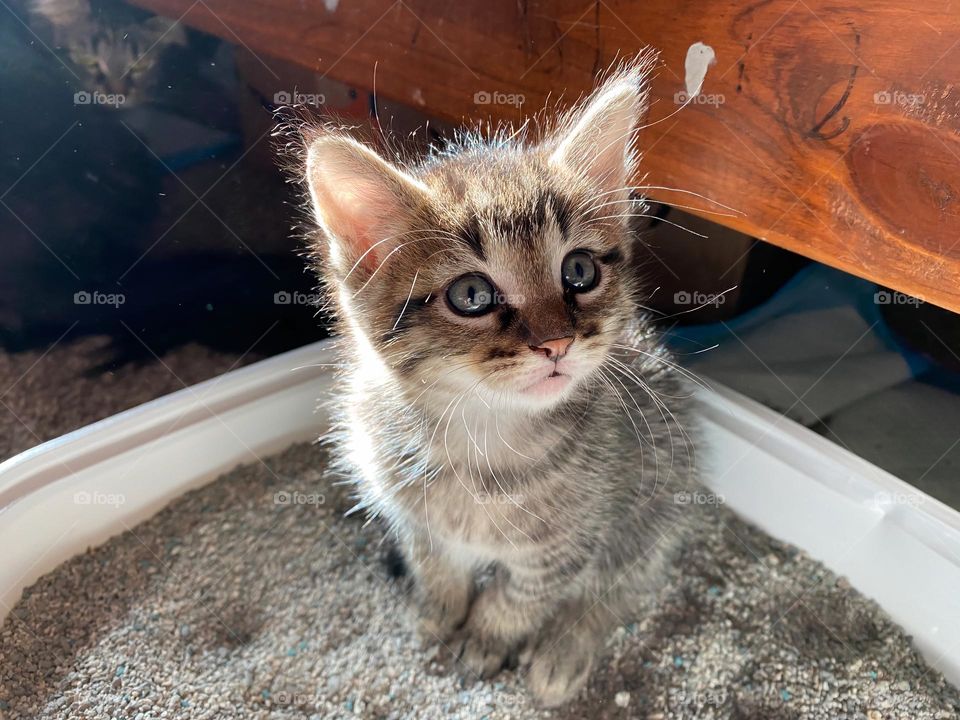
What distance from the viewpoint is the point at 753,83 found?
1.30 m

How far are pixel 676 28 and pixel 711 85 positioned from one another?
0.43ft

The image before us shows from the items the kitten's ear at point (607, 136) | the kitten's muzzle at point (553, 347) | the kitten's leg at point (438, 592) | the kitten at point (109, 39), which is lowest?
the kitten's leg at point (438, 592)

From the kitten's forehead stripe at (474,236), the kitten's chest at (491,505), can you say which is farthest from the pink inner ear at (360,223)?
the kitten's chest at (491,505)

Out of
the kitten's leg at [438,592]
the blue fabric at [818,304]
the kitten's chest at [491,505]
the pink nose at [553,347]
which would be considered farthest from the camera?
the blue fabric at [818,304]

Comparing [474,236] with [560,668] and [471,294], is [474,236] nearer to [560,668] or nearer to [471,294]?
[471,294]

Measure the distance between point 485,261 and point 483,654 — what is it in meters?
0.88

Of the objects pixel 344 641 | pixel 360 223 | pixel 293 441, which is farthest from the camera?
pixel 293 441

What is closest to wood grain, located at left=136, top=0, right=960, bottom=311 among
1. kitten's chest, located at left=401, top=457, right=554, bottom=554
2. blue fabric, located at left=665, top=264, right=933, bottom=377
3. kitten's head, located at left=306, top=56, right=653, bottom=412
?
kitten's head, located at left=306, top=56, right=653, bottom=412

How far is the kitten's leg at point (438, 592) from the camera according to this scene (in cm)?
152

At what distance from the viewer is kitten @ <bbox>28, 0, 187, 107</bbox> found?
5.00 feet

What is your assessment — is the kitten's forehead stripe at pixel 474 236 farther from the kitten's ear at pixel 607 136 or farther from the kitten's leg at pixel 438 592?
the kitten's leg at pixel 438 592

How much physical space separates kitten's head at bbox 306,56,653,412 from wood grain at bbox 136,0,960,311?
0.88 feet

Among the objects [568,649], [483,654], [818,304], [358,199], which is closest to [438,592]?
[483,654]

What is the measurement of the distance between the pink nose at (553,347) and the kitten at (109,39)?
122cm
